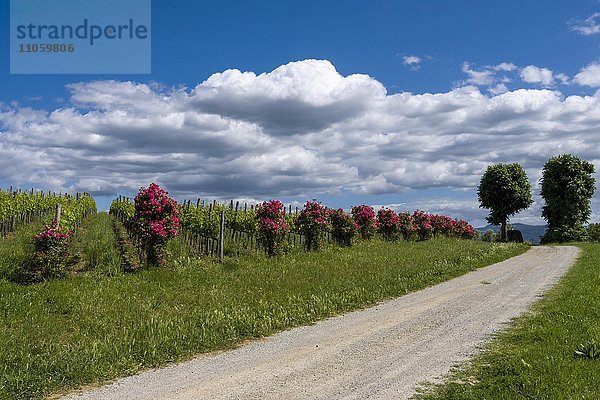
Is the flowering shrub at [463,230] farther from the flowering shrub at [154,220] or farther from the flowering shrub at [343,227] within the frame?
Result: the flowering shrub at [154,220]

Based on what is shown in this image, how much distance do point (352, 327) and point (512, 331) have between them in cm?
379

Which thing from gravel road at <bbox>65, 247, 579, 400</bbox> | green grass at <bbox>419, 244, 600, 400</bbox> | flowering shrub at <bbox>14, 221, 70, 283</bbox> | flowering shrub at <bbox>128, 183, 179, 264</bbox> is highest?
flowering shrub at <bbox>128, 183, 179, 264</bbox>

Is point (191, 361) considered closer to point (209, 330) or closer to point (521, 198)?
point (209, 330)

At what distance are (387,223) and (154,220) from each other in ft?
80.6

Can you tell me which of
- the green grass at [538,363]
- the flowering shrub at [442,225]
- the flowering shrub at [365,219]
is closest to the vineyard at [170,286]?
the green grass at [538,363]

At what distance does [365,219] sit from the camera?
33812 millimetres

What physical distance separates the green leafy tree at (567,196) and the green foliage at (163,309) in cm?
3678

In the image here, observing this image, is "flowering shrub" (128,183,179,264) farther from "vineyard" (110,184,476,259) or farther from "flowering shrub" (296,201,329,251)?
"flowering shrub" (296,201,329,251)

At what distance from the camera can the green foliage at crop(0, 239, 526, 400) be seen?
8.87 m

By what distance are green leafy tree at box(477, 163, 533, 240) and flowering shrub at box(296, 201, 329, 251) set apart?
36653mm

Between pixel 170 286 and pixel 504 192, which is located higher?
pixel 504 192

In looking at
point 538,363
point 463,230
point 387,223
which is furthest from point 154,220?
point 463,230

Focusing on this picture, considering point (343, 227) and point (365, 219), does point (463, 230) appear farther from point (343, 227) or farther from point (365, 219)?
point (343, 227)

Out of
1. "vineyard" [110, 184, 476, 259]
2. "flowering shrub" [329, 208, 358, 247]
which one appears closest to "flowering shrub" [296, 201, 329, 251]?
"vineyard" [110, 184, 476, 259]
